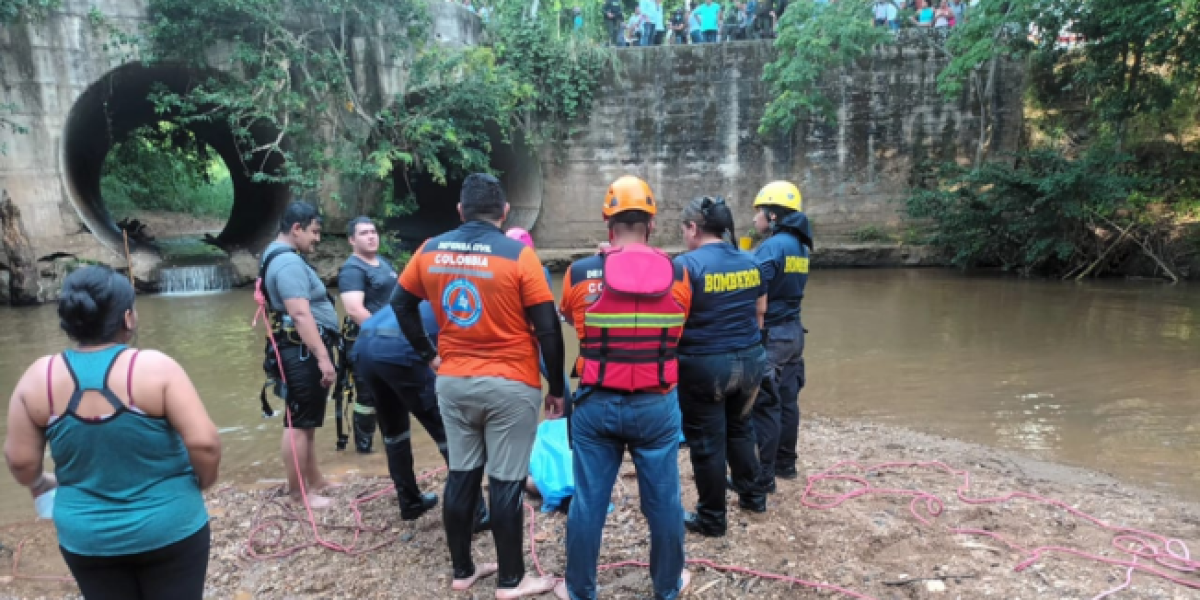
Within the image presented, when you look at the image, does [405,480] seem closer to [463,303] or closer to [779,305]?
[463,303]

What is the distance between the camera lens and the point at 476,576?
333cm

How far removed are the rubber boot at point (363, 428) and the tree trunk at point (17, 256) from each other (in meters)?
10.3

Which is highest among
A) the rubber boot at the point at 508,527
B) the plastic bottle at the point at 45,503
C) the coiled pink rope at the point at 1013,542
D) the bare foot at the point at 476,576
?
the plastic bottle at the point at 45,503

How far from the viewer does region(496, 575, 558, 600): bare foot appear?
10.3 ft

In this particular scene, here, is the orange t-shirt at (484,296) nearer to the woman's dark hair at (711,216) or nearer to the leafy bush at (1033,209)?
the woman's dark hair at (711,216)

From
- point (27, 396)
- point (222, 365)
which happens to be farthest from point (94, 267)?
point (222, 365)

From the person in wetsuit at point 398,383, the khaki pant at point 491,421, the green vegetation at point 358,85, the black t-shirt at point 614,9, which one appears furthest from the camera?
the black t-shirt at point 614,9

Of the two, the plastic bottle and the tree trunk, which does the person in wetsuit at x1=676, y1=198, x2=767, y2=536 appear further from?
the tree trunk

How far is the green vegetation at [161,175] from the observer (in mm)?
20391

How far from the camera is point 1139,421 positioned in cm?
612

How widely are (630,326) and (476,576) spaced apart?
142 cm

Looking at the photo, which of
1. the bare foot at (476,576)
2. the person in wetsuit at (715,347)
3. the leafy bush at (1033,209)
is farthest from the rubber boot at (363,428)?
the leafy bush at (1033,209)

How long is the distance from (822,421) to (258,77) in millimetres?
12416

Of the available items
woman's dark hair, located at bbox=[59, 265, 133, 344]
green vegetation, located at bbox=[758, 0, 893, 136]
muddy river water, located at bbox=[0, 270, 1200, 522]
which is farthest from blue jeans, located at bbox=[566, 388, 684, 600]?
green vegetation, located at bbox=[758, 0, 893, 136]
